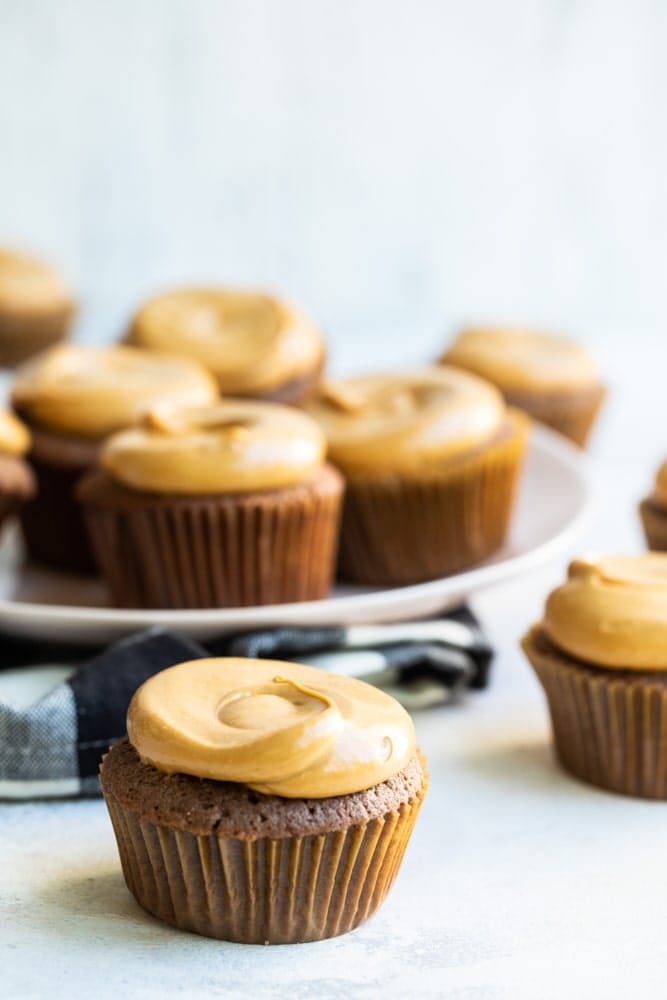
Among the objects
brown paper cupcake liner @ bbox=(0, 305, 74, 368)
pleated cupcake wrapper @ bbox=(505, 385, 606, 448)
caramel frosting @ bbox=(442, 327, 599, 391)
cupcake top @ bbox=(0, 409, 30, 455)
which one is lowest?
brown paper cupcake liner @ bbox=(0, 305, 74, 368)

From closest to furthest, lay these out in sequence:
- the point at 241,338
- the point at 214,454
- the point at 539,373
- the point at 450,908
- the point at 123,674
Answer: the point at 450,908 < the point at 123,674 < the point at 214,454 < the point at 241,338 < the point at 539,373

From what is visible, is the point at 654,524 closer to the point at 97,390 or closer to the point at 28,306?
the point at 97,390

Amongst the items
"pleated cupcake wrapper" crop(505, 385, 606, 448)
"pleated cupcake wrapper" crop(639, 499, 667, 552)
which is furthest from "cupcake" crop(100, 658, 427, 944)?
"pleated cupcake wrapper" crop(505, 385, 606, 448)

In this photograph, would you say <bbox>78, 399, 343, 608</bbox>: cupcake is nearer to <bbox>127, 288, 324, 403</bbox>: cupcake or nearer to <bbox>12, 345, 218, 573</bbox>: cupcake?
<bbox>12, 345, 218, 573</bbox>: cupcake

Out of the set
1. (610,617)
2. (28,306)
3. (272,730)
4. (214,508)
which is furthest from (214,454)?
(28,306)

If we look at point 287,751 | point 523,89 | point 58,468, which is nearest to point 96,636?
point 58,468

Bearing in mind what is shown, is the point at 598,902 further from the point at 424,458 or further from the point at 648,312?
the point at 648,312
